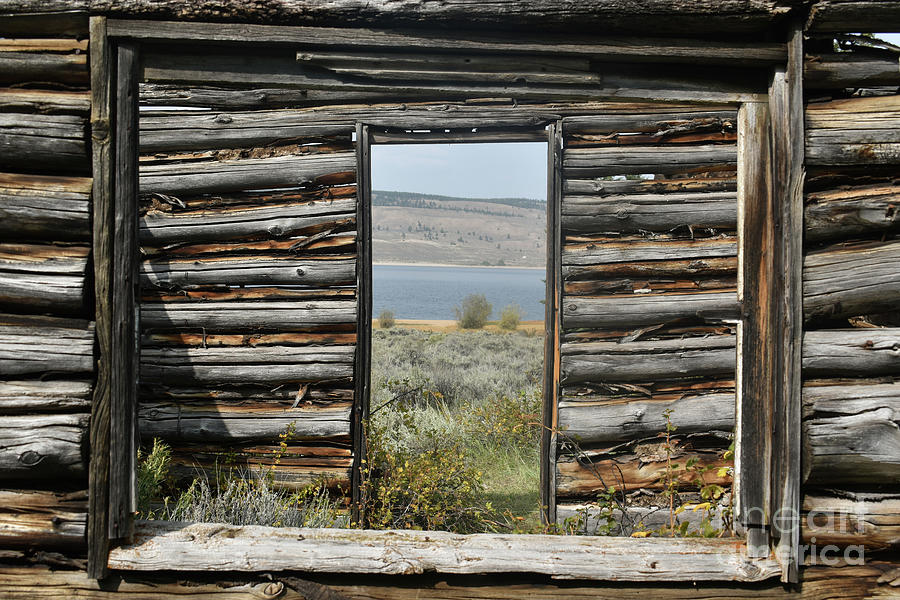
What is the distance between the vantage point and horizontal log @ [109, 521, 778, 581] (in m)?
2.44

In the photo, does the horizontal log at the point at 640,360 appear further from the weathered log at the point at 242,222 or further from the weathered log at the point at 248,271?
the weathered log at the point at 242,222

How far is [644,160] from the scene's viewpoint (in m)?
4.42

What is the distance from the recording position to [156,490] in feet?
13.7

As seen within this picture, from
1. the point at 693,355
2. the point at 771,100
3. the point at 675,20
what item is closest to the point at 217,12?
the point at 675,20

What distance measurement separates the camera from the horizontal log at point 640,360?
14.4 ft

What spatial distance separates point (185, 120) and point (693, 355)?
3887 mm

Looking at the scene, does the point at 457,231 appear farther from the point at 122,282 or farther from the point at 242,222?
the point at 122,282

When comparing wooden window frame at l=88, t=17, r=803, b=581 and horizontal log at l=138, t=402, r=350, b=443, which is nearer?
wooden window frame at l=88, t=17, r=803, b=581

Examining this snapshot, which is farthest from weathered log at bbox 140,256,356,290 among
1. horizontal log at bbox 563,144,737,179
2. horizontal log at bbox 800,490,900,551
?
horizontal log at bbox 800,490,900,551

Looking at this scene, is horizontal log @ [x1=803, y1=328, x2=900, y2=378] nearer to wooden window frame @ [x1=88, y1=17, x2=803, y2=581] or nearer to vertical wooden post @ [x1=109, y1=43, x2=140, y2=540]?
wooden window frame @ [x1=88, y1=17, x2=803, y2=581]

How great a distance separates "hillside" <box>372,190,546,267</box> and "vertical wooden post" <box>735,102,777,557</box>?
92.6 meters

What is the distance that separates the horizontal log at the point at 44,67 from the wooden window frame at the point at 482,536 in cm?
11

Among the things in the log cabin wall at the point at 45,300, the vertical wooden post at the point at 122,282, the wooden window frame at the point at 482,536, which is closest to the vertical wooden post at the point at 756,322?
the wooden window frame at the point at 482,536

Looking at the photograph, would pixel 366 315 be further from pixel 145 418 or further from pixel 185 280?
pixel 145 418
